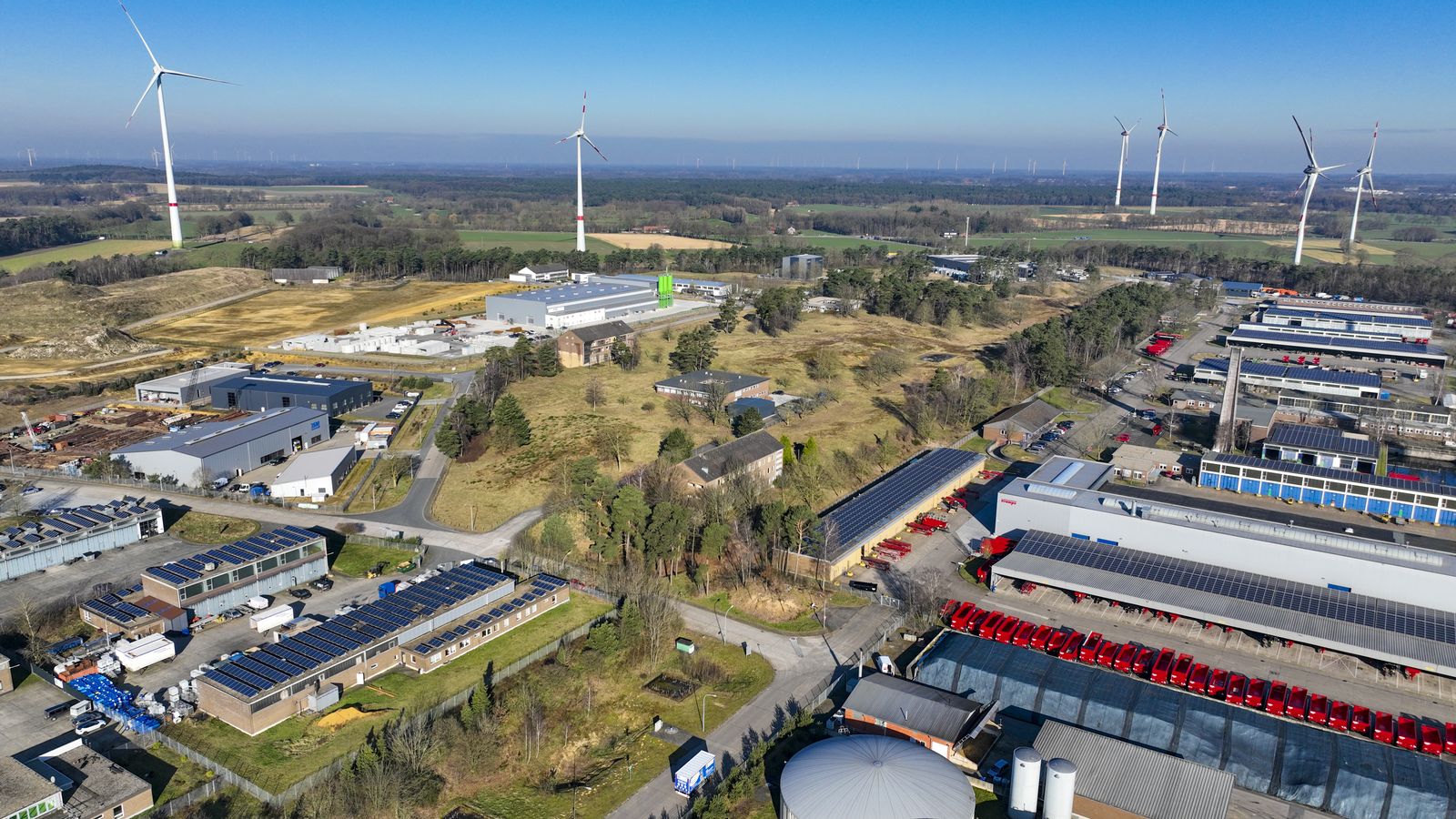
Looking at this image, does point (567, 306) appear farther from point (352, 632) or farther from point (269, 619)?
point (352, 632)

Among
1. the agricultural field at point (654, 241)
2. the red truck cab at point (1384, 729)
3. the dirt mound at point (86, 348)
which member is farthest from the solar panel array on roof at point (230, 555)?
the agricultural field at point (654, 241)

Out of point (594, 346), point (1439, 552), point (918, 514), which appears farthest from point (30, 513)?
point (1439, 552)

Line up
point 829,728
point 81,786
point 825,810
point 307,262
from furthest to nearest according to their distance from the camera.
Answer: point 307,262 → point 829,728 → point 81,786 → point 825,810

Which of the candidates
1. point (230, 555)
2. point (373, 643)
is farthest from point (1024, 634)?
point (230, 555)

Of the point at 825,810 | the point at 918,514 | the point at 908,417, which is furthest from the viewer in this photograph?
the point at 908,417

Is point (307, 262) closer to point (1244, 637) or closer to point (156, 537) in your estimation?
point (156, 537)

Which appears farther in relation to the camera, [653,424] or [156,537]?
[653,424]
